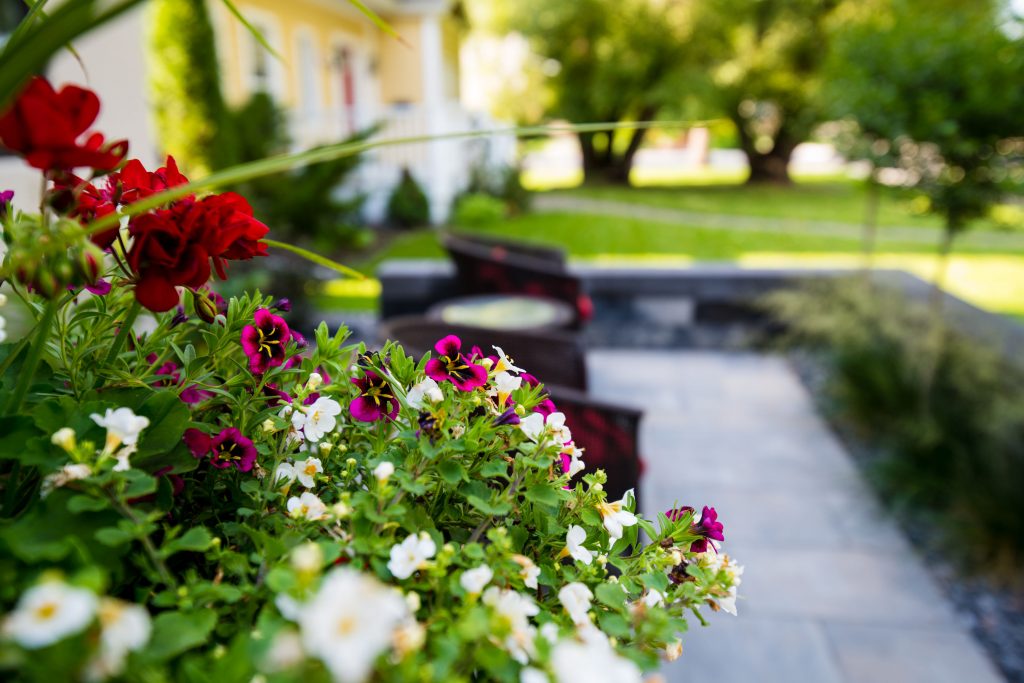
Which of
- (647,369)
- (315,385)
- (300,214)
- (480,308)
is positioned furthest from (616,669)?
(300,214)

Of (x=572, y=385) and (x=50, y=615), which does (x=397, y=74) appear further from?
(x=50, y=615)

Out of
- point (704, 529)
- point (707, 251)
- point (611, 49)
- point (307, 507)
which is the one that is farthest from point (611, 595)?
point (611, 49)

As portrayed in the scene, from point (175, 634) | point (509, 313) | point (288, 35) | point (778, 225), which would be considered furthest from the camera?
point (778, 225)

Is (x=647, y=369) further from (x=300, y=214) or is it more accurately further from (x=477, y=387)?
(x=477, y=387)

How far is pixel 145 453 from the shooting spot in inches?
26.7

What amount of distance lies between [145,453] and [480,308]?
3.67m

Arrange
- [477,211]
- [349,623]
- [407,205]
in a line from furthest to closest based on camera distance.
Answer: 1. [477,211]
2. [407,205]
3. [349,623]

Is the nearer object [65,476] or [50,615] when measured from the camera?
[50,615]

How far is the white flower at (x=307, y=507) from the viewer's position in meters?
0.67

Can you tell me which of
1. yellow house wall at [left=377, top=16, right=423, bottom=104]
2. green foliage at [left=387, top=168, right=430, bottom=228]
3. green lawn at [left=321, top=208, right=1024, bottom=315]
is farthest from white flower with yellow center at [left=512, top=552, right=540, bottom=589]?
yellow house wall at [left=377, top=16, right=423, bottom=104]

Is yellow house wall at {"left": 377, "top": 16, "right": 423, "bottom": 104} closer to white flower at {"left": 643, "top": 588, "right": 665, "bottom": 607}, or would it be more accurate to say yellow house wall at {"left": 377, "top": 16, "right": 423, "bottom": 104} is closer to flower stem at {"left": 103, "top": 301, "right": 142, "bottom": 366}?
flower stem at {"left": 103, "top": 301, "right": 142, "bottom": 366}

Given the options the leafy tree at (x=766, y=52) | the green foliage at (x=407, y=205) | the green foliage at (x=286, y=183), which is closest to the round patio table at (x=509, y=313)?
the green foliage at (x=286, y=183)

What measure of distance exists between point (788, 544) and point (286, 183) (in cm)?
630

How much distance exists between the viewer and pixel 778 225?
12.8 m
